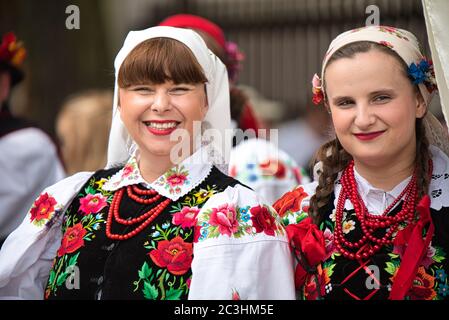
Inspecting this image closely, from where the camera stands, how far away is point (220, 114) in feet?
11.1

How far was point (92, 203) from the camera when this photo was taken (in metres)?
3.33

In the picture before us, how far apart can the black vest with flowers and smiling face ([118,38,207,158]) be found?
215 millimetres

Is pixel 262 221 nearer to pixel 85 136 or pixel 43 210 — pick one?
pixel 43 210

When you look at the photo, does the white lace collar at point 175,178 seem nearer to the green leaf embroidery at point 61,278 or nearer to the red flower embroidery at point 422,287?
the green leaf embroidery at point 61,278

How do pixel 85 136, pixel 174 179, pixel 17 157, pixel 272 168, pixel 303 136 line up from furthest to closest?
1. pixel 303 136
2. pixel 85 136
3. pixel 17 157
4. pixel 272 168
5. pixel 174 179

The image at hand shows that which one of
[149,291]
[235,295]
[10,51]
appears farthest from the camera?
[10,51]

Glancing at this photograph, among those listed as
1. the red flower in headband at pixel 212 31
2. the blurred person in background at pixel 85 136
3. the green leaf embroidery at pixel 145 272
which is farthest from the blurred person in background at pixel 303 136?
the green leaf embroidery at pixel 145 272

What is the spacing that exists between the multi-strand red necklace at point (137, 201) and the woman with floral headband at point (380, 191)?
462 mm

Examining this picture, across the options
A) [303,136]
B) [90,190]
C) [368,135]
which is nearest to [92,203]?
[90,190]

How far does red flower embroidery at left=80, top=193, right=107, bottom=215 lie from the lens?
3.31 m

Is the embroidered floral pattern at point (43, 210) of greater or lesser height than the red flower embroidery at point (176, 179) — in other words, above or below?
below

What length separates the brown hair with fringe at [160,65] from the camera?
10.4ft

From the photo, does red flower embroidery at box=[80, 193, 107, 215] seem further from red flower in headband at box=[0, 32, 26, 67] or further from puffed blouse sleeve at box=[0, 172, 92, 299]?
red flower in headband at box=[0, 32, 26, 67]

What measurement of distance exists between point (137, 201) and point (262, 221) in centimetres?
46
